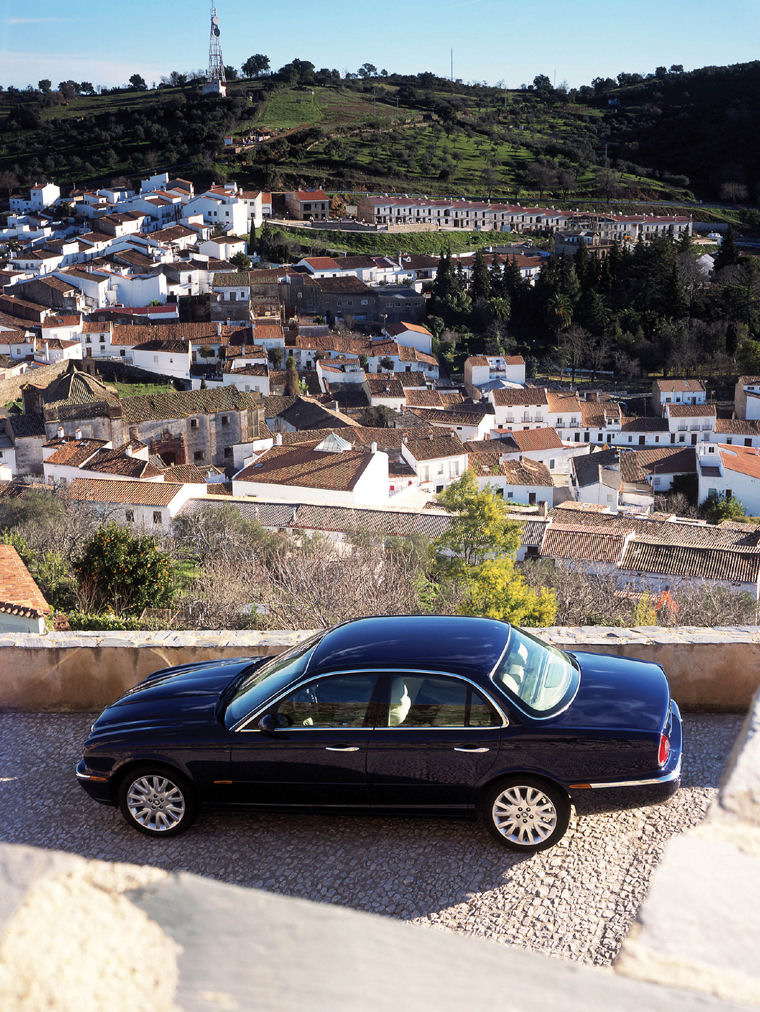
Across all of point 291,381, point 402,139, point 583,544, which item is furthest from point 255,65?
point 583,544

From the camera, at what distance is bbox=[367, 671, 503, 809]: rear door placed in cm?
325

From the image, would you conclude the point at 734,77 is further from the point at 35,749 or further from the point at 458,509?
the point at 35,749

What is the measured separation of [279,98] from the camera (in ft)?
316

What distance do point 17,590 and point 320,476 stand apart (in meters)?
16.2

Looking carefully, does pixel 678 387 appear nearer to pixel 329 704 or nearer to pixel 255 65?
pixel 329 704

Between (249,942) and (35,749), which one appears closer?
(249,942)

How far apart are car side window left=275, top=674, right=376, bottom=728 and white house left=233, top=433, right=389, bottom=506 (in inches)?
778

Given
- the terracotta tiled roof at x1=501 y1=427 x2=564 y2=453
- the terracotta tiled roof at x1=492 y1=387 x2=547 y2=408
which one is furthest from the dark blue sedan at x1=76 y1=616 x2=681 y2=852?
the terracotta tiled roof at x1=492 y1=387 x2=547 y2=408

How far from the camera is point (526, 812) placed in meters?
3.25

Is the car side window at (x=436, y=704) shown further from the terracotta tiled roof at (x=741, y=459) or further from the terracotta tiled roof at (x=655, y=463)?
the terracotta tiled roof at (x=655, y=463)

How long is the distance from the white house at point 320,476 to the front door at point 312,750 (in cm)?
1976

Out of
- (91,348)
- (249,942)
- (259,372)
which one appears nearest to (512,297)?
(259,372)

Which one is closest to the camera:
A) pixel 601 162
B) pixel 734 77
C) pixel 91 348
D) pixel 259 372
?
pixel 259 372

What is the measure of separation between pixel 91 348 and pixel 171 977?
4566cm
